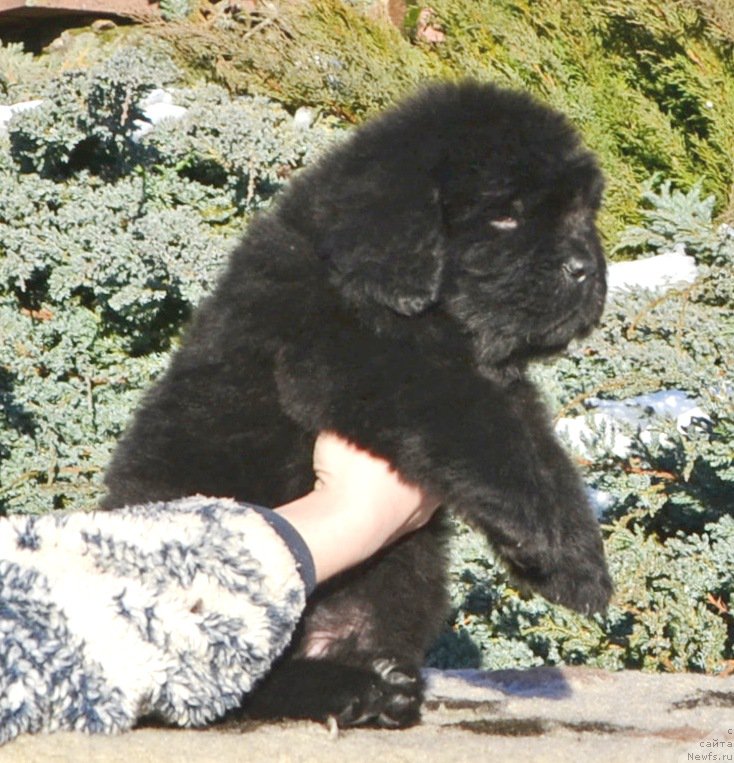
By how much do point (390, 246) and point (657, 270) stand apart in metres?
2.77

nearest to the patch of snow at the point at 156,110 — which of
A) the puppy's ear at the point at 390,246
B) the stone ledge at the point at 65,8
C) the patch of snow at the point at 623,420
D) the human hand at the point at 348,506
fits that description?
the stone ledge at the point at 65,8

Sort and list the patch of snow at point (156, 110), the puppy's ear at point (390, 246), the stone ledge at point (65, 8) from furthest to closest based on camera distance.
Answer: the stone ledge at point (65, 8)
the patch of snow at point (156, 110)
the puppy's ear at point (390, 246)

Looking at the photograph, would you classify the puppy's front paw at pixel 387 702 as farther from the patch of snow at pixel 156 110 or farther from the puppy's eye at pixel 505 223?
the patch of snow at pixel 156 110

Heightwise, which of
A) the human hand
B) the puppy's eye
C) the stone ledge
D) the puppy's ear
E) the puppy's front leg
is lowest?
the human hand

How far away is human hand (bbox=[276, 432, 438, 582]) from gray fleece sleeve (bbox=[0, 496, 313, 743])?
3.6 inches

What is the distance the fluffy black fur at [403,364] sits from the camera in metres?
2.63

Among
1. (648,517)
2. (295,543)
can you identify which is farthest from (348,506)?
(648,517)

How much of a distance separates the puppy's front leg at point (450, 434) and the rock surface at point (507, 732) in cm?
30

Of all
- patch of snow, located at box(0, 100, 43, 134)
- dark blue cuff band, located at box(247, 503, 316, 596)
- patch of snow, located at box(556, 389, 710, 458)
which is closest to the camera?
dark blue cuff band, located at box(247, 503, 316, 596)

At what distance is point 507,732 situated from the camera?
2.59 m

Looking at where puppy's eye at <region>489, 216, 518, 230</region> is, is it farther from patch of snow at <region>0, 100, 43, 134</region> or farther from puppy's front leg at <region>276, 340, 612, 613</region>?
patch of snow at <region>0, 100, 43, 134</region>

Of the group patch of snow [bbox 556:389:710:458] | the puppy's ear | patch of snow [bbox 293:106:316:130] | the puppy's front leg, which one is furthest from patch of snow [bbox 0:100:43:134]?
the puppy's front leg

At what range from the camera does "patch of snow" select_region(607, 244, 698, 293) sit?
5102 mm

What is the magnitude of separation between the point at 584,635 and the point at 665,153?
2.75m
